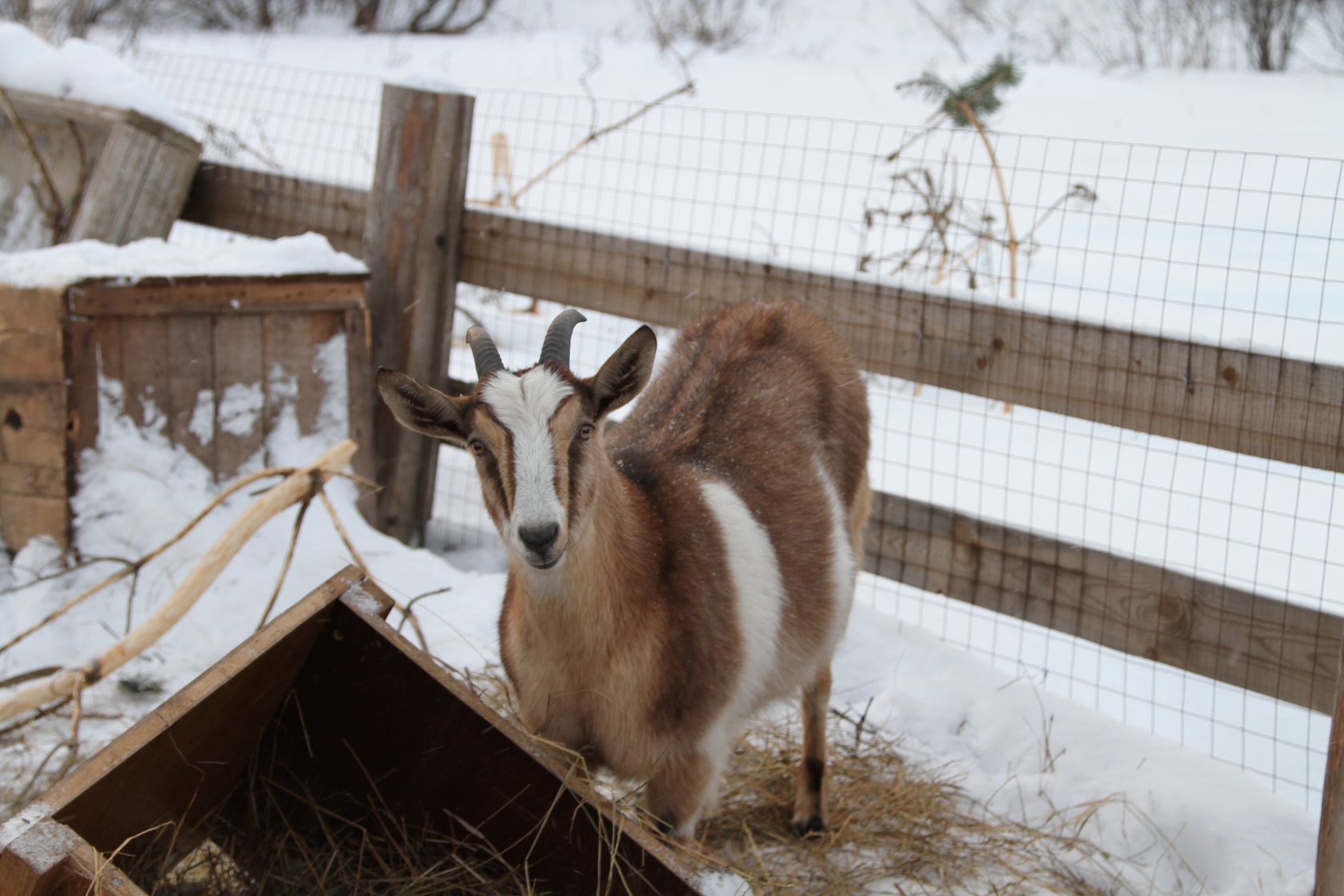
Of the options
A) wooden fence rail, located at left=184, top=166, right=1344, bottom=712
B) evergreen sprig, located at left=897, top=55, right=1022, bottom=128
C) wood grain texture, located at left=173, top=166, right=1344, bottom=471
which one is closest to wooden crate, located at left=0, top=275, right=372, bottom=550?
wood grain texture, located at left=173, top=166, right=1344, bottom=471

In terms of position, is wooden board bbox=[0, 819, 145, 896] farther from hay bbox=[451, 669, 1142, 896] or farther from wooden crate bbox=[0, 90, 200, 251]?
wooden crate bbox=[0, 90, 200, 251]

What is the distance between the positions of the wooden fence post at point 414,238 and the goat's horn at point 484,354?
236 cm

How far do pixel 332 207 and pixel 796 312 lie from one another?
2.61 meters

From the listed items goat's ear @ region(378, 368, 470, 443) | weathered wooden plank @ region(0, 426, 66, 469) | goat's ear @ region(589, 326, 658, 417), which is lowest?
weathered wooden plank @ region(0, 426, 66, 469)

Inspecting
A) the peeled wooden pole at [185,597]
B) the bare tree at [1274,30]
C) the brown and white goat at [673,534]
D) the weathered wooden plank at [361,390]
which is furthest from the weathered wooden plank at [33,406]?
the bare tree at [1274,30]

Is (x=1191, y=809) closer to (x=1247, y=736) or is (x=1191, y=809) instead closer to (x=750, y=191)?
(x=1247, y=736)

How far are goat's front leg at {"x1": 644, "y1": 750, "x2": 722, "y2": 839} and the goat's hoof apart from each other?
27.1 inches

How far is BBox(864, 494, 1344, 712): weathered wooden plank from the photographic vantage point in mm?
3605

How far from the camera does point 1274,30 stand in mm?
8234

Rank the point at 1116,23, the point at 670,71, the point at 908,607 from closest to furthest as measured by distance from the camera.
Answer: the point at 908,607 → the point at 1116,23 → the point at 670,71

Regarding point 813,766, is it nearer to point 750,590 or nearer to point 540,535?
point 750,590

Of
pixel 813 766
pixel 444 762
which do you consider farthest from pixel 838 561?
pixel 444 762

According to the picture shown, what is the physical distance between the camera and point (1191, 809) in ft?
11.3

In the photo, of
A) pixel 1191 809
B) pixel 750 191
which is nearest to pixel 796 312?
pixel 1191 809
